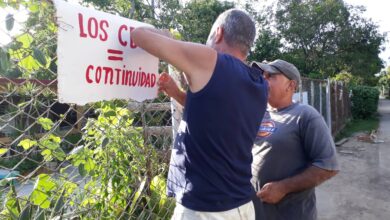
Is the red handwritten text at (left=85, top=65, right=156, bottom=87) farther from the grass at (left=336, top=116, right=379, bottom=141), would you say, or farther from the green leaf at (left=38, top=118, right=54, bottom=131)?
the grass at (left=336, top=116, right=379, bottom=141)

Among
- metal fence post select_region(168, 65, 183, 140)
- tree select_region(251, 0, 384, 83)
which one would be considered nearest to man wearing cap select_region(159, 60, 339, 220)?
metal fence post select_region(168, 65, 183, 140)

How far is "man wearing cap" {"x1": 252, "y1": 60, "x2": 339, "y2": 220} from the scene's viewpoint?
2291 millimetres

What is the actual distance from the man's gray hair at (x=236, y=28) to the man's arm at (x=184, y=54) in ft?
0.80

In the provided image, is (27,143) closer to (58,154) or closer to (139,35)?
(58,154)

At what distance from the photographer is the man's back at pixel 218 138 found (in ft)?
4.71

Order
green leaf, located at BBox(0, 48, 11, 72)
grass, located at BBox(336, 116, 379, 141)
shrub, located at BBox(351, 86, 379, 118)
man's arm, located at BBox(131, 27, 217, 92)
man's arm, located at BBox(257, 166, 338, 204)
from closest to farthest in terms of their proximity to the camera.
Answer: green leaf, located at BBox(0, 48, 11, 72) → man's arm, located at BBox(131, 27, 217, 92) → man's arm, located at BBox(257, 166, 338, 204) → grass, located at BBox(336, 116, 379, 141) → shrub, located at BBox(351, 86, 379, 118)

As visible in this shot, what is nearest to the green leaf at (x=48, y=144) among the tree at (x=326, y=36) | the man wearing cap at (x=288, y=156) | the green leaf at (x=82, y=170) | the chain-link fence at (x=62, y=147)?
the chain-link fence at (x=62, y=147)

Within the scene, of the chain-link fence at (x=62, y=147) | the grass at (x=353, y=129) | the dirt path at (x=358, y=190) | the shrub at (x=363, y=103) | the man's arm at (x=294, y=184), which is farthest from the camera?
the shrub at (x=363, y=103)

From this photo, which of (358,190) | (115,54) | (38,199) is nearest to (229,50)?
(115,54)

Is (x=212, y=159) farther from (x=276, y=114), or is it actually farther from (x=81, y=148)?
(x=276, y=114)

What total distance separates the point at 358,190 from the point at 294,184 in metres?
4.95

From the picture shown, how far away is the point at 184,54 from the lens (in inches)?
53.1

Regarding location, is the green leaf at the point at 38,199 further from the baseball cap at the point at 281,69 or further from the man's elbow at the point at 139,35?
the baseball cap at the point at 281,69

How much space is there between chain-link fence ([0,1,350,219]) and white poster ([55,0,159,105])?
0.06 metres
